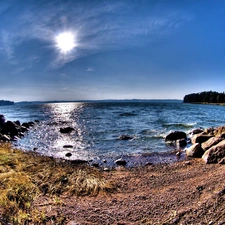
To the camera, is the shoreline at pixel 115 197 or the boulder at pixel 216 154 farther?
the boulder at pixel 216 154

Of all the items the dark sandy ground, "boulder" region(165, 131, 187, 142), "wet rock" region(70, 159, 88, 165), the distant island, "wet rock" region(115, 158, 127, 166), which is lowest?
"wet rock" region(70, 159, 88, 165)

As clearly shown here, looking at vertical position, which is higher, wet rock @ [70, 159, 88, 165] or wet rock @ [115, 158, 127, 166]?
wet rock @ [115, 158, 127, 166]

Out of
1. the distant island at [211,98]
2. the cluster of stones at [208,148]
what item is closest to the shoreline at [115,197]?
the cluster of stones at [208,148]

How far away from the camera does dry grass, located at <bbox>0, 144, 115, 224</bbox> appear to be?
4.53m

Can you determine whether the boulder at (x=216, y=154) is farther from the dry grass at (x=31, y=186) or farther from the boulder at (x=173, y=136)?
the boulder at (x=173, y=136)

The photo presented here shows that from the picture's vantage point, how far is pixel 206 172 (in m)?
7.91

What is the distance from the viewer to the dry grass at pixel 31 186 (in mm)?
4527

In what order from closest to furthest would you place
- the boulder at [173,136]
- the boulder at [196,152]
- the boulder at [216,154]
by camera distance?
1. the boulder at [216,154]
2. the boulder at [196,152]
3. the boulder at [173,136]

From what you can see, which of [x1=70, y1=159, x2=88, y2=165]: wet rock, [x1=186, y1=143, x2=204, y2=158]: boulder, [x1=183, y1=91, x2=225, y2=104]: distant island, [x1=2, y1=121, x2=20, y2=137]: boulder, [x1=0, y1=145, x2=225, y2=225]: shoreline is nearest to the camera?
[x1=0, y1=145, x2=225, y2=225]: shoreline

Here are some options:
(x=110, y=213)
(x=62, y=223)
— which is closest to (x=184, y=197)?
(x=110, y=213)

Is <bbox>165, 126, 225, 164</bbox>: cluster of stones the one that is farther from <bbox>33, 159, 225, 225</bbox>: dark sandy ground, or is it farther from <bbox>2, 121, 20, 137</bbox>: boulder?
<bbox>2, 121, 20, 137</bbox>: boulder

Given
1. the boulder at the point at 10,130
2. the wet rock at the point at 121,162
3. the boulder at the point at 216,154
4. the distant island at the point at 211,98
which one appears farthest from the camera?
the distant island at the point at 211,98

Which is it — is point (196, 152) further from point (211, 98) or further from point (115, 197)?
point (211, 98)

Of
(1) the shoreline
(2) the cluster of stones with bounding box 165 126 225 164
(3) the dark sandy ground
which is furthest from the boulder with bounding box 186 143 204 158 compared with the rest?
(3) the dark sandy ground
